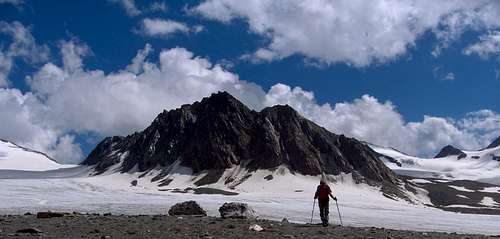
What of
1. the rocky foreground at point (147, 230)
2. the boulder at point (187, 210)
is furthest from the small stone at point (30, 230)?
the boulder at point (187, 210)

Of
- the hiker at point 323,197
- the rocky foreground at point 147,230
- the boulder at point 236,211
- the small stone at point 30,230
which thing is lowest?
the small stone at point 30,230

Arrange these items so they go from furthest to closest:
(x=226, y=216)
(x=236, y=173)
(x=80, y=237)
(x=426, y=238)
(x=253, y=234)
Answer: (x=236, y=173) < (x=226, y=216) < (x=426, y=238) < (x=253, y=234) < (x=80, y=237)

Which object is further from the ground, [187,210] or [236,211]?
[187,210]

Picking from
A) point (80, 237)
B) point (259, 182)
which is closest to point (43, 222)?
point (80, 237)

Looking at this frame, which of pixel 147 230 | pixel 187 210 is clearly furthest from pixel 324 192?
pixel 147 230

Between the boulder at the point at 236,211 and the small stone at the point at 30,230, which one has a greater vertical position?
the boulder at the point at 236,211

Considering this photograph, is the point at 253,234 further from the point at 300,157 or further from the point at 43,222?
the point at 300,157

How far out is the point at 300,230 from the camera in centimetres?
2252

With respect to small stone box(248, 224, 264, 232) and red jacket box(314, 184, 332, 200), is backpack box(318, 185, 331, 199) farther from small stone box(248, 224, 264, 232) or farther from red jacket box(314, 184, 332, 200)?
small stone box(248, 224, 264, 232)

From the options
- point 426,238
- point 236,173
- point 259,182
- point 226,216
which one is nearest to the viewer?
point 426,238

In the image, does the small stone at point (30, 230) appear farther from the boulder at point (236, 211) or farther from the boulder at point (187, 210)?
the boulder at point (187, 210)

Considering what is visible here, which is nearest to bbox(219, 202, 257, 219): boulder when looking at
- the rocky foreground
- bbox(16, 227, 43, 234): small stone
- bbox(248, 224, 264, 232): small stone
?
the rocky foreground

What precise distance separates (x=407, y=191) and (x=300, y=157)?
3764 centimetres

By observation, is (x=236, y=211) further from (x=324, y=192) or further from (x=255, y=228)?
(x=255, y=228)
